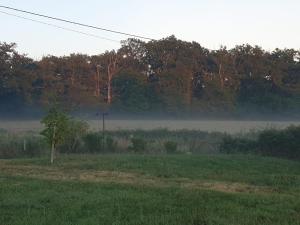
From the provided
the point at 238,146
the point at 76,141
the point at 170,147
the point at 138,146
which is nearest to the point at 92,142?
the point at 76,141

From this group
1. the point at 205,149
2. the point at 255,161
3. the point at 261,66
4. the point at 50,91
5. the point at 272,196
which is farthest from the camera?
the point at 261,66

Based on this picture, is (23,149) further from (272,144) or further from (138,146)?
(272,144)

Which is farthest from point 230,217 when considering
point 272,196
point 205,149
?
point 205,149

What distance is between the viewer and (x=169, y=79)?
72.1 m

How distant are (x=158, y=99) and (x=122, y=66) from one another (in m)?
6.52

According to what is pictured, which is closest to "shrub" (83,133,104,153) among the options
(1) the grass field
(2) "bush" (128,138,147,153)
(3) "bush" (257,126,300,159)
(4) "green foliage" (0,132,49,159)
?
(2) "bush" (128,138,147,153)

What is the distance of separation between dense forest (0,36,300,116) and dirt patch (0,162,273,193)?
160ft

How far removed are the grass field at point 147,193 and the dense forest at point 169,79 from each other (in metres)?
47.6

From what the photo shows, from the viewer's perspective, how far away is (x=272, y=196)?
13.5m

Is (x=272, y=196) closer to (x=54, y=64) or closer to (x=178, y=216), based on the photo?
(x=178, y=216)

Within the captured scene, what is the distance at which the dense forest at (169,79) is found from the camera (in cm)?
6975

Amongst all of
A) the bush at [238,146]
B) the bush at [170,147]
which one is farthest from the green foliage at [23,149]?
the bush at [238,146]

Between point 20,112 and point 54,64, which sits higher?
point 54,64

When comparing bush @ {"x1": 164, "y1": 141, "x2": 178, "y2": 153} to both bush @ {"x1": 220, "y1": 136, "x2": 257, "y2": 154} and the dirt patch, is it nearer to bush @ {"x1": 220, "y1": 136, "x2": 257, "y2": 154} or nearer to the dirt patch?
bush @ {"x1": 220, "y1": 136, "x2": 257, "y2": 154}
